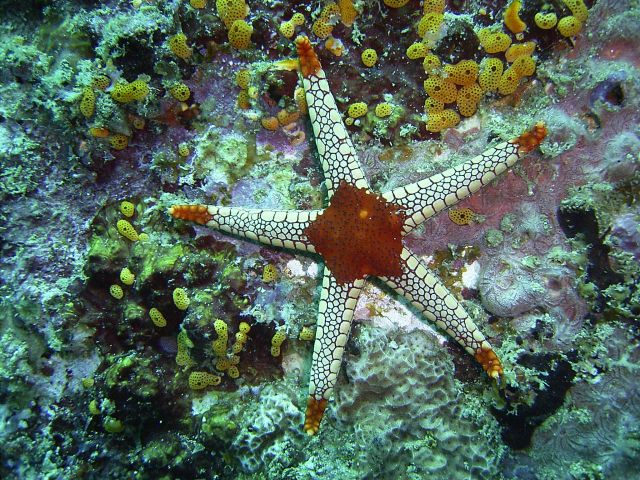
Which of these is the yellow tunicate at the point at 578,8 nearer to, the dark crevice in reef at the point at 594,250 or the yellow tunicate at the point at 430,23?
the yellow tunicate at the point at 430,23

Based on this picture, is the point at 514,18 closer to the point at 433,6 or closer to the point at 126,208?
the point at 433,6

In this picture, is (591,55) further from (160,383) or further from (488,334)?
(160,383)

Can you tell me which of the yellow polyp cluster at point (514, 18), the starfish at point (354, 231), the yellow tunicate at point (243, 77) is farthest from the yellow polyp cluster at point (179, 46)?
the yellow polyp cluster at point (514, 18)

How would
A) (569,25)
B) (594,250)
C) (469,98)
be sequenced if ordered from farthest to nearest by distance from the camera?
(469,98) < (569,25) < (594,250)

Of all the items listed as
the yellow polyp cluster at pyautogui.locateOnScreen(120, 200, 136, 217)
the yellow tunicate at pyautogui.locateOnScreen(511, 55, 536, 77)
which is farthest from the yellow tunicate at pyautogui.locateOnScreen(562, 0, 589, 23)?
the yellow polyp cluster at pyautogui.locateOnScreen(120, 200, 136, 217)

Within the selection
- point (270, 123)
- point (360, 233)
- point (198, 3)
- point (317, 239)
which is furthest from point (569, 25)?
point (198, 3)

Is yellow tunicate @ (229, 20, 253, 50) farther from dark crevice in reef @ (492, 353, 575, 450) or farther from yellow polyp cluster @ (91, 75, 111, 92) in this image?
dark crevice in reef @ (492, 353, 575, 450)

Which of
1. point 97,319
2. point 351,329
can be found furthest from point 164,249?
point 351,329
